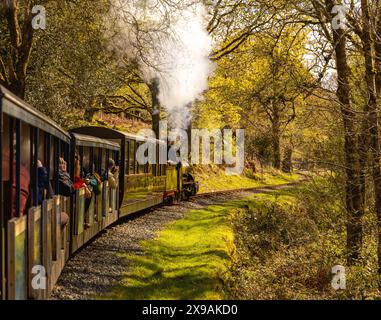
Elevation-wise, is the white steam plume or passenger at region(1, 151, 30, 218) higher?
the white steam plume

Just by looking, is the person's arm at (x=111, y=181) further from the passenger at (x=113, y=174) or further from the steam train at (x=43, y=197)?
the steam train at (x=43, y=197)

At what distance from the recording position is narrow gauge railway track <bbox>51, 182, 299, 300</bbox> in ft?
23.8

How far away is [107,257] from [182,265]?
1331 mm

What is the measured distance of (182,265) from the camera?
30.3 feet

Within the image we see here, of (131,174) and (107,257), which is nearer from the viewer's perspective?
(107,257)

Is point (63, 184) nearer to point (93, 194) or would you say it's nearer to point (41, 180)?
point (41, 180)

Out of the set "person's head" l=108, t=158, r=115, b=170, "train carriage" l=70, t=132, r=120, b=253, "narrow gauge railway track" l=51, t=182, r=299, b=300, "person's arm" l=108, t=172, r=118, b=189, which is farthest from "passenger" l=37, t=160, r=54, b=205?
"person's head" l=108, t=158, r=115, b=170

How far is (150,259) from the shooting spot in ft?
30.9

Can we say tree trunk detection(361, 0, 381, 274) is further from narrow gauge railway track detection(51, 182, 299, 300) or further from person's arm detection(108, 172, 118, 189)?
person's arm detection(108, 172, 118, 189)

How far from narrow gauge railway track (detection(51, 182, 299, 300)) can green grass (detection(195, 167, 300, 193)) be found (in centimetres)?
1258

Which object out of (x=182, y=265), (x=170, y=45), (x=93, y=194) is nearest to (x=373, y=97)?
(x=182, y=265)
